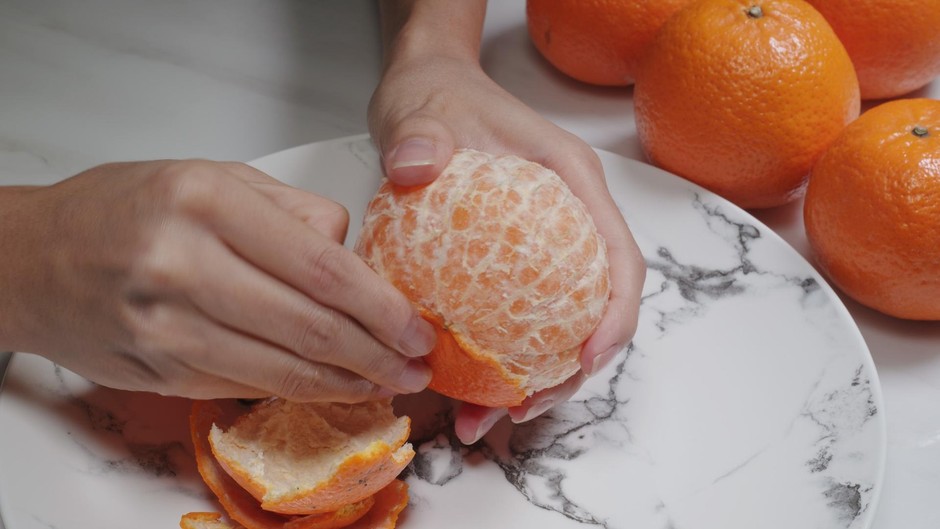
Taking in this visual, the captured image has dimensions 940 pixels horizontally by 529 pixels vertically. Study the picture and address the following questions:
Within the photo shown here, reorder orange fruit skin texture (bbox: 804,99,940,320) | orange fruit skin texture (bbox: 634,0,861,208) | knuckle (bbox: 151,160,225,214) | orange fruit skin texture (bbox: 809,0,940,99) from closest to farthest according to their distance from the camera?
knuckle (bbox: 151,160,225,214) < orange fruit skin texture (bbox: 804,99,940,320) < orange fruit skin texture (bbox: 634,0,861,208) < orange fruit skin texture (bbox: 809,0,940,99)

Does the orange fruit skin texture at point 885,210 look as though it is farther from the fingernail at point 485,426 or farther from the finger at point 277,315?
the finger at point 277,315

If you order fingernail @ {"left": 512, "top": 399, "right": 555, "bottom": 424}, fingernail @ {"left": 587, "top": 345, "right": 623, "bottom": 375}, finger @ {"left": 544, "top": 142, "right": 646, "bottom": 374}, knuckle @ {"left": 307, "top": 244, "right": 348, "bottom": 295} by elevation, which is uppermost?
knuckle @ {"left": 307, "top": 244, "right": 348, "bottom": 295}

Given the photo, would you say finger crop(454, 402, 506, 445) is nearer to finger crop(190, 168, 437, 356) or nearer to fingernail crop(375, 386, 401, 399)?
fingernail crop(375, 386, 401, 399)

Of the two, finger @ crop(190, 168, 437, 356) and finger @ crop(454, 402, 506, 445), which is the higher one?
finger @ crop(190, 168, 437, 356)

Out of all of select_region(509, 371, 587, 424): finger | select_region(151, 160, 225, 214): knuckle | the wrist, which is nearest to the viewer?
select_region(151, 160, 225, 214): knuckle

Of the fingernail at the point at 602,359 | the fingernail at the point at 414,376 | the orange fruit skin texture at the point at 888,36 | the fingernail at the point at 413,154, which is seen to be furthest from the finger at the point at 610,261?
the orange fruit skin texture at the point at 888,36

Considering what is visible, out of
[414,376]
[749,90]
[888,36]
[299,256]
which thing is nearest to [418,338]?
[414,376]

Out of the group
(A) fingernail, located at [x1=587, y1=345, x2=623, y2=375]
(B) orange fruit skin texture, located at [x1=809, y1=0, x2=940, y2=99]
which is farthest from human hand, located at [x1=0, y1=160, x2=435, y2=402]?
(B) orange fruit skin texture, located at [x1=809, y1=0, x2=940, y2=99]
